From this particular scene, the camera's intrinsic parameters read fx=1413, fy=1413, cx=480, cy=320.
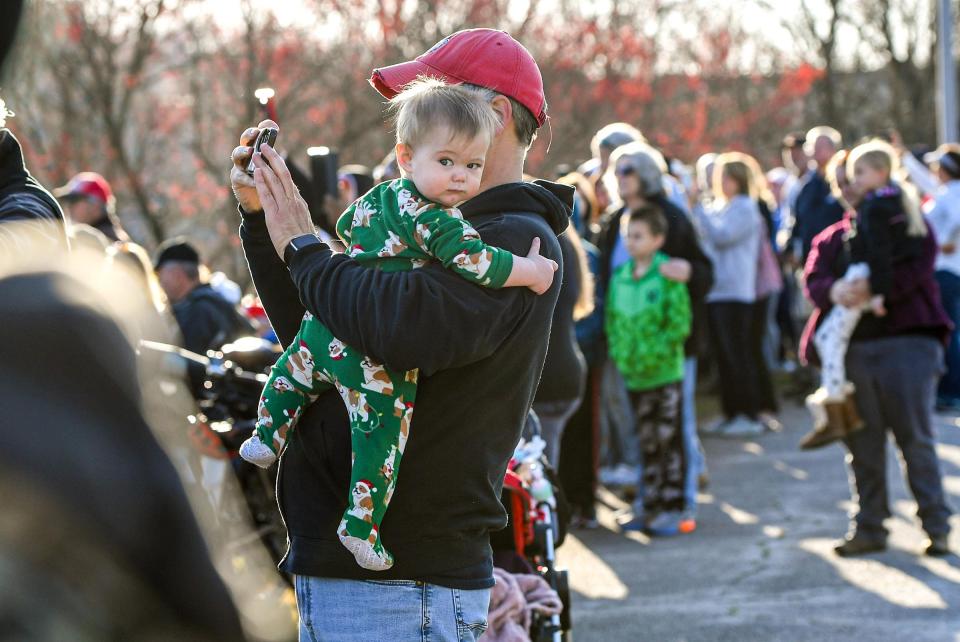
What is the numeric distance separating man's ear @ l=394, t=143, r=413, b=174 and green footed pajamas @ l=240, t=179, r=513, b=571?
1.1 inches

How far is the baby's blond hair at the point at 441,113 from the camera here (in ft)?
8.35

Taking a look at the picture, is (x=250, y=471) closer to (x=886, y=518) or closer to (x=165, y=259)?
(x=165, y=259)

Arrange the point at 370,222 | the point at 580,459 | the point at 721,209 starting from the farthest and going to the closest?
the point at 721,209
the point at 580,459
the point at 370,222

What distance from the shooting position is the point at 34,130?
12609 mm

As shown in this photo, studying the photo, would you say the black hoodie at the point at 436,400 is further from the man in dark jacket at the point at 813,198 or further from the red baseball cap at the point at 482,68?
the man in dark jacket at the point at 813,198

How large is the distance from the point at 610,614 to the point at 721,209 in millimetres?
5480

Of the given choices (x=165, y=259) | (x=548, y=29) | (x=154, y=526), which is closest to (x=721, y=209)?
(x=165, y=259)

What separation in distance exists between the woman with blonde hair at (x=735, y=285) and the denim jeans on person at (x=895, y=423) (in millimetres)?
3576

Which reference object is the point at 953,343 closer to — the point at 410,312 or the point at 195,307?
the point at 195,307

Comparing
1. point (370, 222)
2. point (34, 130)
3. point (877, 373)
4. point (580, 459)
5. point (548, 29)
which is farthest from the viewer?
point (548, 29)

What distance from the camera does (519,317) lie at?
8.50 ft

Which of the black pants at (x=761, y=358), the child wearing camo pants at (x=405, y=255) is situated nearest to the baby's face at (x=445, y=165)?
the child wearing camo pants at (x=405, y=255)

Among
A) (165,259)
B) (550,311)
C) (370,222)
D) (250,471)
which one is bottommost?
(250,471)

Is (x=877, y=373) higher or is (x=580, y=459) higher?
(x=877, y=373)
